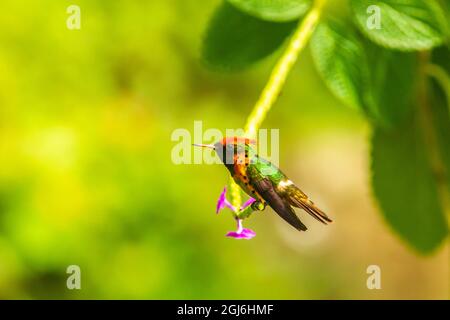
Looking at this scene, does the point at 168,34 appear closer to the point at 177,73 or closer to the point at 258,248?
the point at 177,73

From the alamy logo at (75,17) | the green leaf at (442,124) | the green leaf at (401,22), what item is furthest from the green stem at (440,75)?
the alamy logo at (75,17)

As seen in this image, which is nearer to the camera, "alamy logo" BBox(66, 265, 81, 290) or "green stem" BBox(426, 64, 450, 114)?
"green stem" BBox(426, 64, 450, 114)

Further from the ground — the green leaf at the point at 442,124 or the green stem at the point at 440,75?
the green stem at the point at 440,75

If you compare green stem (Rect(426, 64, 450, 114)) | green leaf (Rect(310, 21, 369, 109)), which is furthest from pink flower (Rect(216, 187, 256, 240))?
green stem (Rect(426, 64, 450, 114))

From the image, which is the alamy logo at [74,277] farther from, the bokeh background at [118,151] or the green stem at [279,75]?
the green stem at [279,75]

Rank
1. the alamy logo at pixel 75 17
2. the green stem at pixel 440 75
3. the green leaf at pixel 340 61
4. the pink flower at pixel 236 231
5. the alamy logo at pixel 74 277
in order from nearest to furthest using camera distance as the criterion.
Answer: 1. the pink flower at pixel 236 231
2. the green leaf at pixel 340 61
3. the green stem at pixel 440 75
4. the alamy logo at pixel 75 17
5. the alamy logo at pixel 74 277

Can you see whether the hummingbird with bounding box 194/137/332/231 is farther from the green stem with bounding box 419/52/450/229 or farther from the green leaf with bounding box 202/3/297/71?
the green stem with bounding box 419/52/450/229
